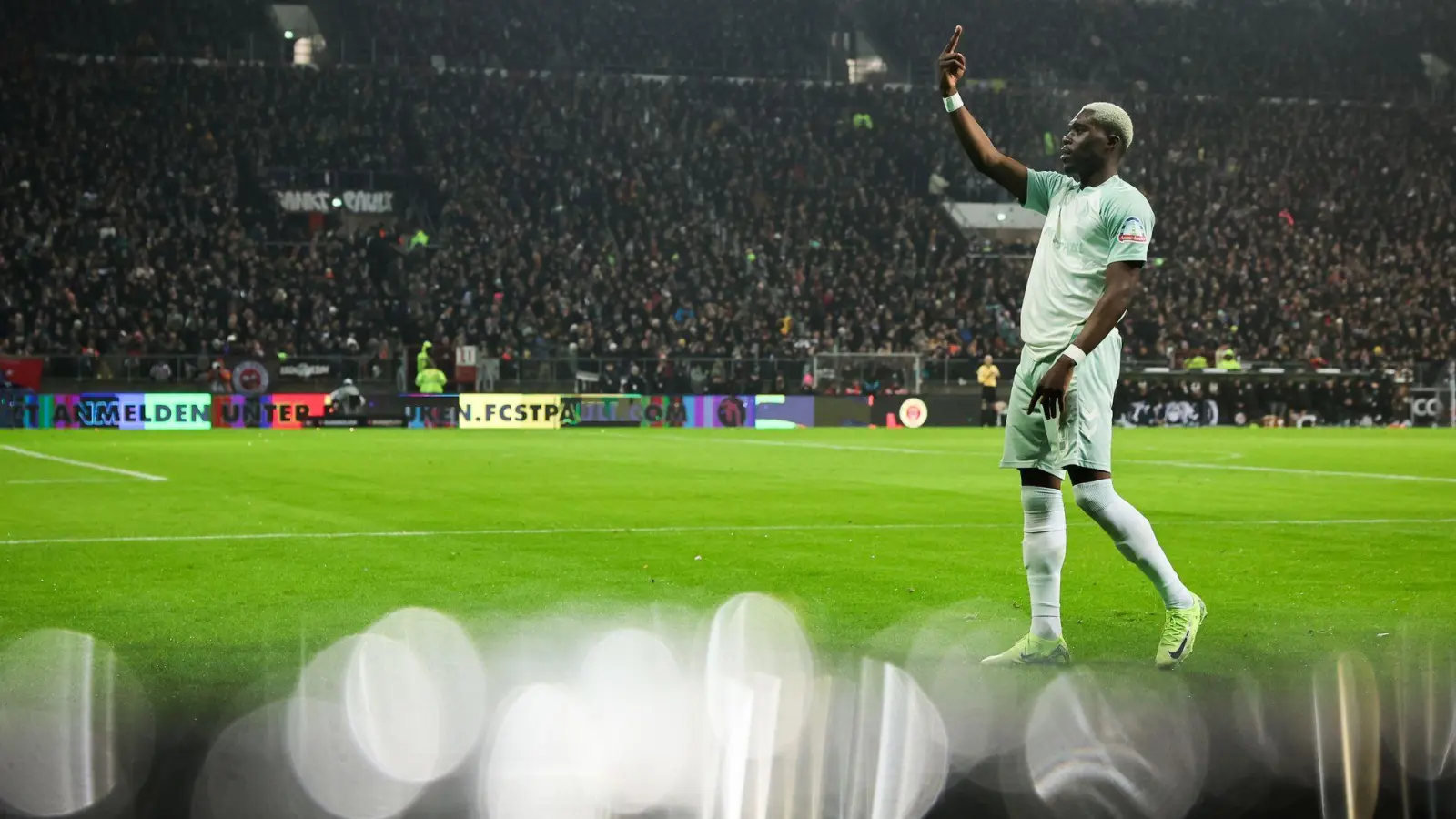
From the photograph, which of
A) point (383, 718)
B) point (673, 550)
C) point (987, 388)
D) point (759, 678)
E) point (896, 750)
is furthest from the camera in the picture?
point (987, 388)

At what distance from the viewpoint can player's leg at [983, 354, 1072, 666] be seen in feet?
20.6

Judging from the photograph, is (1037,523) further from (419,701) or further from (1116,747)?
(419,701)

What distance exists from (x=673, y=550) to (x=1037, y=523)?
4.47m

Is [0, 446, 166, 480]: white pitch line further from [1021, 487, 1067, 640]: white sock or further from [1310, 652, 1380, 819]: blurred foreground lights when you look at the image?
[1310, 652, 1380, 819]: blurred foreground lights

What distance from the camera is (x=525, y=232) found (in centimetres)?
4441

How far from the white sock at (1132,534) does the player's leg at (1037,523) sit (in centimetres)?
16

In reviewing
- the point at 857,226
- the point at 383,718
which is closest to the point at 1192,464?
the point at 383,718

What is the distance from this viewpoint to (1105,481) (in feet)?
20.6

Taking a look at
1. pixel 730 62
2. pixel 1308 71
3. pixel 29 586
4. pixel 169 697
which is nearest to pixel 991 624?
pixel 169 697

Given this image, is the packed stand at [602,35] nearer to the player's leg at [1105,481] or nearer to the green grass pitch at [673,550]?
the green grass pitch at [673,550]

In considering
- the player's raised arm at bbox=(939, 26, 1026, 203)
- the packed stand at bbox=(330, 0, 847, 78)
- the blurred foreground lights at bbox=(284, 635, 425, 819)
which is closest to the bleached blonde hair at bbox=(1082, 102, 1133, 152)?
the player's raised arm at bbox=(939, 26, 1026, 203)

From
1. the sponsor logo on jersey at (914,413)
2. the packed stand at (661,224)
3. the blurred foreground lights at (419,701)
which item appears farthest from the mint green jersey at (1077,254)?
the sponsor logo on jersey at (914,413)

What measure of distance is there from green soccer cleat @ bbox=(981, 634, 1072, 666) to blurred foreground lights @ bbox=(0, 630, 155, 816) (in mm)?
3088

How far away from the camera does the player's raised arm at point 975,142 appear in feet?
21.5
